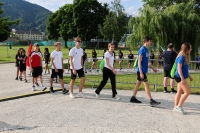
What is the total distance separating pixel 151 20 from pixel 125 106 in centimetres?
1801

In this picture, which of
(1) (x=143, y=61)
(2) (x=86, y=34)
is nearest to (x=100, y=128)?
(1) (x=143, y=61)

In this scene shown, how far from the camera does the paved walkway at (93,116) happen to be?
5.10 metres

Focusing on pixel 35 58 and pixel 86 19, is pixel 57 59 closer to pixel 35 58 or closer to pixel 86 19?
pixel 35 58

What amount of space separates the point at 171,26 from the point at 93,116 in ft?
63.9

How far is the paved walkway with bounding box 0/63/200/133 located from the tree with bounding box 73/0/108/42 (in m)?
57.8

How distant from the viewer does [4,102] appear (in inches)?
297

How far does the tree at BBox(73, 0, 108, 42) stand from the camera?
6525 centimetres

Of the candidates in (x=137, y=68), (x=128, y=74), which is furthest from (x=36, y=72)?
(x=128, y=74)

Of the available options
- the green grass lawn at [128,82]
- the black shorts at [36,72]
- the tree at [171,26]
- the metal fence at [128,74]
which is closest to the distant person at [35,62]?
the black shorts at [36,72]

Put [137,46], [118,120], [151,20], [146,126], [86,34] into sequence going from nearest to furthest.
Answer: [146,126] → [118,120] → [151,20] → [137,46] → [86,34]

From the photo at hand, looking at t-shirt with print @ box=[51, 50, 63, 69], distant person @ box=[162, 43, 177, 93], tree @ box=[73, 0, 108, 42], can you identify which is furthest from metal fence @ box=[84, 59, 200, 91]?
tree @ box=[73, 0, 108, 42]

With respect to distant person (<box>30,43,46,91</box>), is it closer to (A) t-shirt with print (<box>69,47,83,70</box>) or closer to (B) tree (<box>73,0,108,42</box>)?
(A) t-shirt with print (<box>69,47,83,70</box>)

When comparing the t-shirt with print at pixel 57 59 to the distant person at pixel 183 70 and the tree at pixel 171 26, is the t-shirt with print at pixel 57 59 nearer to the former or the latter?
the distant person at pixel 183 70

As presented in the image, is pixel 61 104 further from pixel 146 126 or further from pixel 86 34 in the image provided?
pixel 86 34
